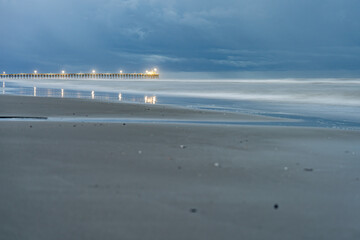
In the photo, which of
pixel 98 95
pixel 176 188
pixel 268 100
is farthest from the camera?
pixel 98 95

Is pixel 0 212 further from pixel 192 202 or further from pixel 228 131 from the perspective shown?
pixel 228 131

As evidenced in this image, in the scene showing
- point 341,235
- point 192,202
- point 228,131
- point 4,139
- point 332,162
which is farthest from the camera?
point 228,131

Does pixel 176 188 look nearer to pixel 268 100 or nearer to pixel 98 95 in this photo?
pixel 268 100

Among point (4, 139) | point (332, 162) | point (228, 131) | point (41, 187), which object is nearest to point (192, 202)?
point (41, 187)

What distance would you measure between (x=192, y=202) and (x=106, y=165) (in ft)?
6.51

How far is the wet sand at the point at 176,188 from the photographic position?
344cm

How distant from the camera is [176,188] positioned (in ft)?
15.2

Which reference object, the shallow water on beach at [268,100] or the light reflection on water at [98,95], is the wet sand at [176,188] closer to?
the shallow water on beach at [268,100]

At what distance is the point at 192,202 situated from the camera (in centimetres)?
414

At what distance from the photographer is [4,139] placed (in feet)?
26.1

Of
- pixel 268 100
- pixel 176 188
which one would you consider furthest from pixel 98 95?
pixel 176 188

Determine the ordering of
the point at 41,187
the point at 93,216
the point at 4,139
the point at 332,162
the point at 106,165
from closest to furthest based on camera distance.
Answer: the point at 93,216 → the point at 41,187 → the point at 106,165 → the point at 332,162 → the point at 4,139

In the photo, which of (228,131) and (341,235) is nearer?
(341,235)

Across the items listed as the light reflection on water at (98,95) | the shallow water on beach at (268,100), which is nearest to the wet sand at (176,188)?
the shallow water on beach at (268,100)
